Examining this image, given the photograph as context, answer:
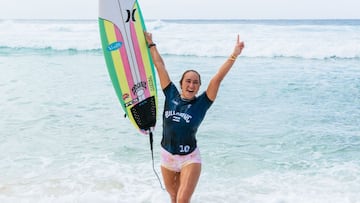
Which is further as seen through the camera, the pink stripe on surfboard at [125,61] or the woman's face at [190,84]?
the pink stripe on surfboard at [125,61]

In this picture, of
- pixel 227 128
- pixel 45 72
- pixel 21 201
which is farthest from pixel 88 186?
pixel 45 72

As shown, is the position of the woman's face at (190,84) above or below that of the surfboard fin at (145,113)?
above

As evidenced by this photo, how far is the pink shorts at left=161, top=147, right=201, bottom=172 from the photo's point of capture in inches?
124

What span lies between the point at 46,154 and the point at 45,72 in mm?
8403

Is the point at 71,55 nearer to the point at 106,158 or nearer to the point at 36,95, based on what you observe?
the point at 36,95

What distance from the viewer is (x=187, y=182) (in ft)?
10.1

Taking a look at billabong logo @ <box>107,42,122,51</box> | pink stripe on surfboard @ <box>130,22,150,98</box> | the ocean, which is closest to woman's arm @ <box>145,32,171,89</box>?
pink stripe on surfboard @ <box>130,22,150,98</box>

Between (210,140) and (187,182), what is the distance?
11.9ft

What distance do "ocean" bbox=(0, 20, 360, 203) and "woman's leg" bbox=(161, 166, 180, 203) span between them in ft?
4.55

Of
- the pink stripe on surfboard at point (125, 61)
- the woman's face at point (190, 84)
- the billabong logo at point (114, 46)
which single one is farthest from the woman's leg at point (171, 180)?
the billabong logo at point (114, 46)

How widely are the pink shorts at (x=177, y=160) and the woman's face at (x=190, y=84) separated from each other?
0.42 metres

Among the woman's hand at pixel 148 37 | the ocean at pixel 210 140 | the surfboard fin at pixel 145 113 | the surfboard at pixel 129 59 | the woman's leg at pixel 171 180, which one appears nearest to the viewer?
the woman's leg at pixel 171 180

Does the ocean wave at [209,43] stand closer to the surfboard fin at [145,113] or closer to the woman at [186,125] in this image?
the surfboard fin at [145,113]

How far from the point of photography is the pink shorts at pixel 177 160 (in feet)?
10.3
